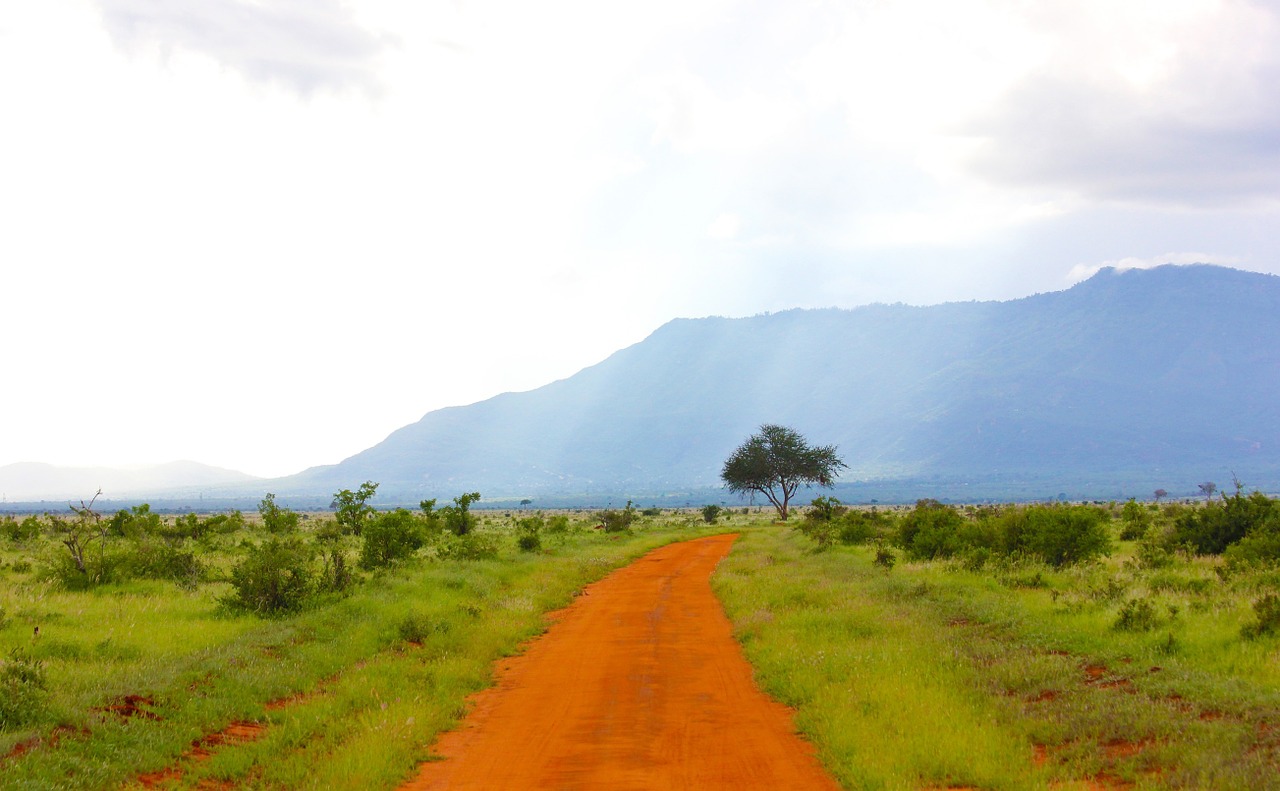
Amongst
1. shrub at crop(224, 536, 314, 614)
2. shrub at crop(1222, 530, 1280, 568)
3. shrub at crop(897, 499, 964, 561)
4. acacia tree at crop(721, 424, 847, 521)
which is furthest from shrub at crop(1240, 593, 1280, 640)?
acacia tree at crop(721, 424, 847, 521)

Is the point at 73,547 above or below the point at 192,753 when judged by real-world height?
above

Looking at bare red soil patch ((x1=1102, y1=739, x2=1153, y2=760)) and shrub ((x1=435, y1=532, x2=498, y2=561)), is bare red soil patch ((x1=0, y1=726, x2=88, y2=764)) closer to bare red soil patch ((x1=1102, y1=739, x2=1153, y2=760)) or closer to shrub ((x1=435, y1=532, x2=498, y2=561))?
bare red soil patch ((x1=1102, y1=739, x2=1153, y2=760))

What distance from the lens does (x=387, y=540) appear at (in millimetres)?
28125

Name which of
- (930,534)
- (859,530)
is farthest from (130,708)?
(859,530)

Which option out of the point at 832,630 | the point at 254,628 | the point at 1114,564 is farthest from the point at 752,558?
the point at 254,628

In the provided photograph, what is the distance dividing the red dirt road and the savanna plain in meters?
0.49

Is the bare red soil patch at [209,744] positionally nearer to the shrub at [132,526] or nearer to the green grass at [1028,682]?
the green grass at [1028,682]

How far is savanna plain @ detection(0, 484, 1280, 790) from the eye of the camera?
910 centimetres

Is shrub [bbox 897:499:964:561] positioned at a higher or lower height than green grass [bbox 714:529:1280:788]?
higher

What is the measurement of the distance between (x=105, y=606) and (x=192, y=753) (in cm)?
1009

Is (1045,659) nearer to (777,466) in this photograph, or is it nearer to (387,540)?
(387,540)

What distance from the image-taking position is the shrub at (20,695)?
9617 millimetres

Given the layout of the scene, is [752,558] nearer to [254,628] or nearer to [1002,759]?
[254,628]

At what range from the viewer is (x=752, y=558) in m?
34.5
